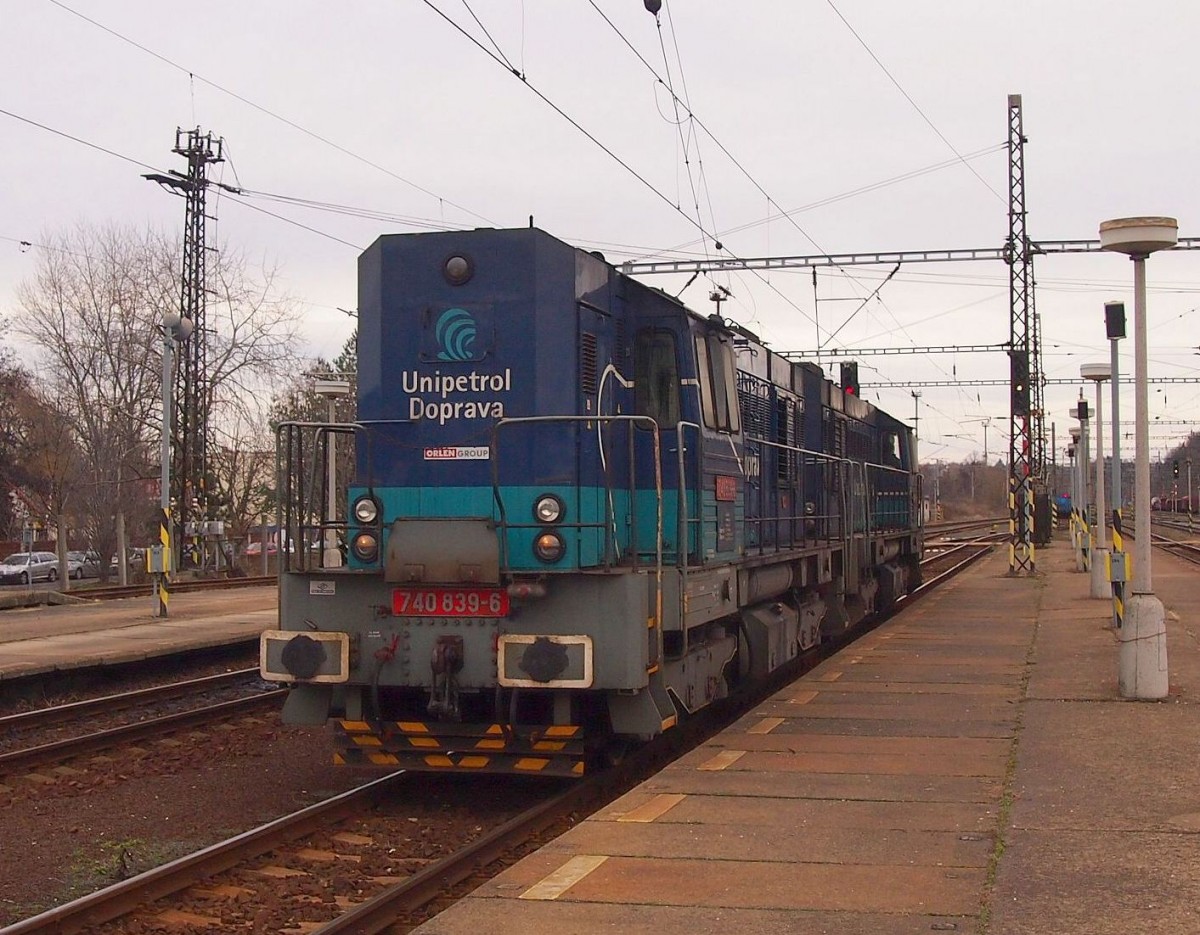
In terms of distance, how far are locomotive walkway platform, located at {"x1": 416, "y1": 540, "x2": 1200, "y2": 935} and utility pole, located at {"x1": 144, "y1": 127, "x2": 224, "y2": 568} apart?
26774 millimetres

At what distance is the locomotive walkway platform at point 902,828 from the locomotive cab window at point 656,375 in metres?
2.39

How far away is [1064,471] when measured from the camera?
168 m

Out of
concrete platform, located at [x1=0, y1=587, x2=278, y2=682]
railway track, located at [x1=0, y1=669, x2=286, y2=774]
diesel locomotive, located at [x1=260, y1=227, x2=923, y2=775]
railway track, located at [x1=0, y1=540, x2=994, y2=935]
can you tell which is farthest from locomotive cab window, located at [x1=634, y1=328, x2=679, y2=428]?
concrete platform, located at [x1=0, y1=587, x2=278, y2=682]

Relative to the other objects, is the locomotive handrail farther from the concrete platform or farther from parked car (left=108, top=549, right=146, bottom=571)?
parked car (left=108, top=549, right=146, bottom=571)

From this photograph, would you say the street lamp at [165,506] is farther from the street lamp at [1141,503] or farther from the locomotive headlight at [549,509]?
the street lamp at [1141,503]

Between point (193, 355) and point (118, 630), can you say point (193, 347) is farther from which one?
point (118, 630)

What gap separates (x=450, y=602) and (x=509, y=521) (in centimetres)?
75

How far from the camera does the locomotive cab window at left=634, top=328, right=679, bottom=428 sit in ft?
30.0

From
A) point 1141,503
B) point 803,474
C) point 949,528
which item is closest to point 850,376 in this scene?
point 803,474

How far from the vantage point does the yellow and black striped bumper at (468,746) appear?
7.89 meters

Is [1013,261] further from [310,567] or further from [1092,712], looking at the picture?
[310,567]

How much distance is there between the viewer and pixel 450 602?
7902 mm

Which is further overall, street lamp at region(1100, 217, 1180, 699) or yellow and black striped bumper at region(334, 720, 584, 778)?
street lamp at region(1100, 217, 1180, 699)

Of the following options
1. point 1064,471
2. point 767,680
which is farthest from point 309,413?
point 1064,471
